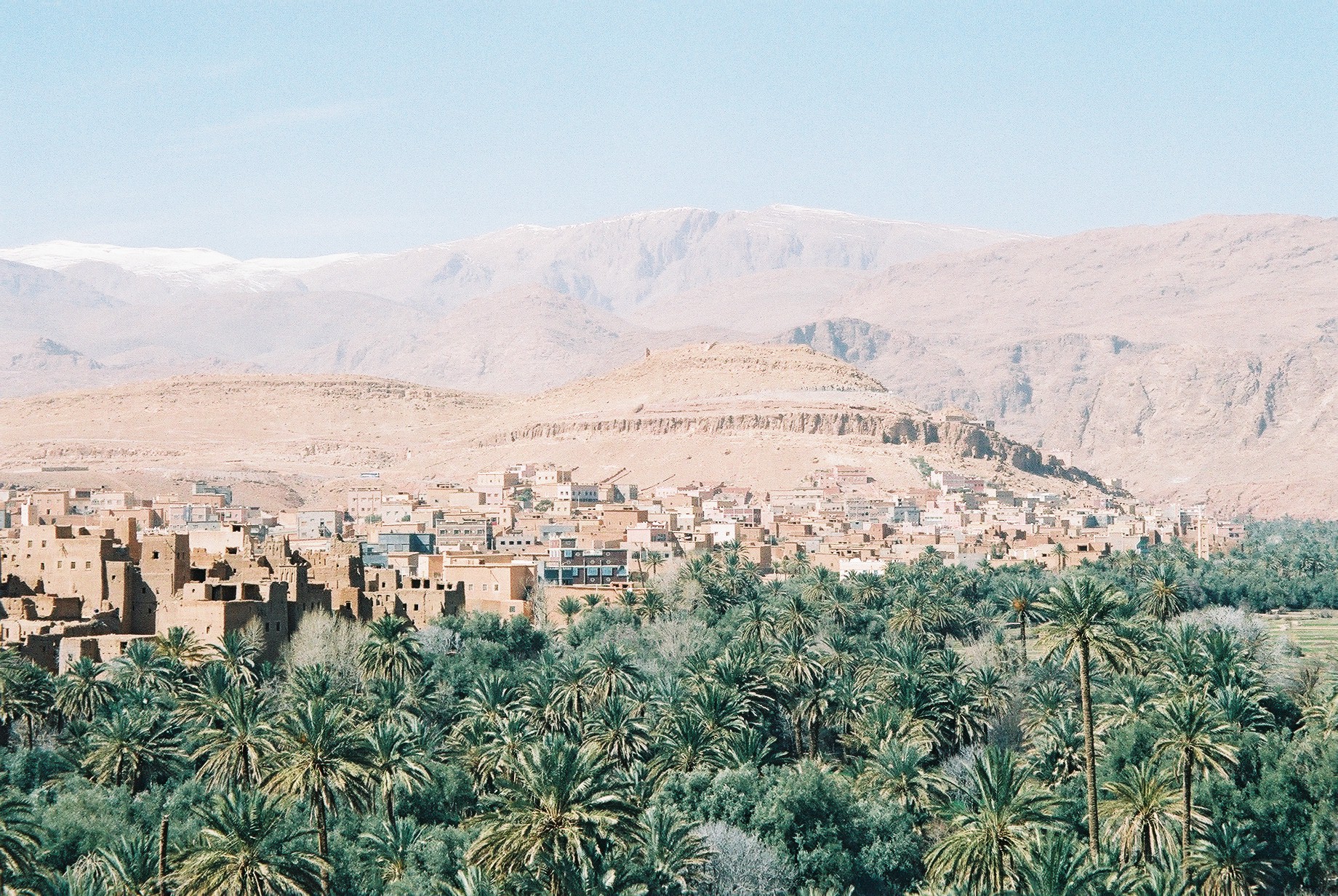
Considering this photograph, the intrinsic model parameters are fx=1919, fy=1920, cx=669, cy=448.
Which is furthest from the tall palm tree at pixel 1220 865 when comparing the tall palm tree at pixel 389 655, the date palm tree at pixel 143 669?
the date palm tree at pixel 143 669

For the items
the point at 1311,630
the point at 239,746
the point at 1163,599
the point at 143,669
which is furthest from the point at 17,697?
the point at 1311,630

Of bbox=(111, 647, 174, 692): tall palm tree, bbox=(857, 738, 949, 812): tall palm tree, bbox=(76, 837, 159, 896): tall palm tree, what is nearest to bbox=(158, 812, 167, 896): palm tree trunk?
bbox=(76, 837, 159, 896): tall palm tree

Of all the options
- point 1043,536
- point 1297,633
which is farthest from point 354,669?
point 1043,536

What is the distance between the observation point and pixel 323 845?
4484cm

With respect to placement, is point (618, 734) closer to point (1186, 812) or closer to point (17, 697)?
point (1186, 812)

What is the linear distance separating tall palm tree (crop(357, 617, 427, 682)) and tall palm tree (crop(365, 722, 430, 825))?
15354 mm

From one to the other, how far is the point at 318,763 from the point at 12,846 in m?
10.8

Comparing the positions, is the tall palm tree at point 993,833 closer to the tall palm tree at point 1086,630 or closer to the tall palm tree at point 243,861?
the tall palm tree at point 1086,630

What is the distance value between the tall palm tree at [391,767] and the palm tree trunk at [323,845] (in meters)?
2.38

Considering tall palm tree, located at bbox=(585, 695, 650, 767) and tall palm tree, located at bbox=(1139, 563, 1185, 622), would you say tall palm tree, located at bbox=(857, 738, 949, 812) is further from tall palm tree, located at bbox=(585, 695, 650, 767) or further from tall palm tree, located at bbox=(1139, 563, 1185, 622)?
tall palm tree, located at bbox=(1139, 563, 1185, 622)

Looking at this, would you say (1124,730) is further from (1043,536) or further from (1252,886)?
(1043,536)

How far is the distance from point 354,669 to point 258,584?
7.36 m

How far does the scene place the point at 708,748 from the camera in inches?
2311

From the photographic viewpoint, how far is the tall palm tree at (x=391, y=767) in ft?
167
